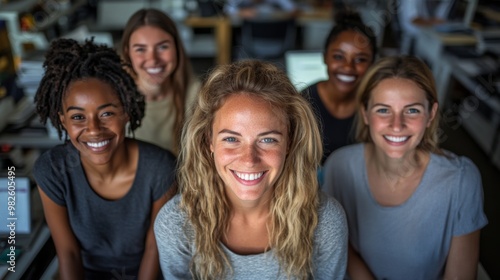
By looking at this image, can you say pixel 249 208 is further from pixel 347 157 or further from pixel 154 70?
pixel 154 70

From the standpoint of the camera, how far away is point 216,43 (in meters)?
5.49

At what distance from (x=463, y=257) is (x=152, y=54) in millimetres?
1495

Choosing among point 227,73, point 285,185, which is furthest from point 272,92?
point 285,185

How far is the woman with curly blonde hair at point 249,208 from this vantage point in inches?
50.5

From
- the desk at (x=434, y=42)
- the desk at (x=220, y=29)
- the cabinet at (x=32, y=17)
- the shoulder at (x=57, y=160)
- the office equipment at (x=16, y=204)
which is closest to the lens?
the shoulder at (x=57, y=160)

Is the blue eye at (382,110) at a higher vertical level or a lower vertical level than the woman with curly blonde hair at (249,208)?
higher

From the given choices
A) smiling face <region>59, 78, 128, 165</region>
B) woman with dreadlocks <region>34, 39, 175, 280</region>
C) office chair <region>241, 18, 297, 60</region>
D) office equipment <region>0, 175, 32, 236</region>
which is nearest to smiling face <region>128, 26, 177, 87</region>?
woman with dreadlocks <region>34, 39, 175, 280</region>

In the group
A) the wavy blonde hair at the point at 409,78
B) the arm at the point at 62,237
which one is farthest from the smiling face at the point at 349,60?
the arm at the point at 62,237

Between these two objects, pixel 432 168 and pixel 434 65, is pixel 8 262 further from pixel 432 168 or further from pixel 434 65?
pixel 434 65

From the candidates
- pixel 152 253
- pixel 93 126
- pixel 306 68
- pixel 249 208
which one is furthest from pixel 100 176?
pixel 306 68

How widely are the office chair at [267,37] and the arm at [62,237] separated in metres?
3.47

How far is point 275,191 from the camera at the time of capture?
1385 mm

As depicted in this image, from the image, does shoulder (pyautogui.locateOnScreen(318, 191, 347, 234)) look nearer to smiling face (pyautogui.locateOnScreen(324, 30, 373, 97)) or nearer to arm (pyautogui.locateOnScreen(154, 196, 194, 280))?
arm (pyautogui.locateOnScreen(154, 196, 194, 280))

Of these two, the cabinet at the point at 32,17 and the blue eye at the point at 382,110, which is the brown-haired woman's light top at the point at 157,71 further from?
the cabinet at the point at 32,17
